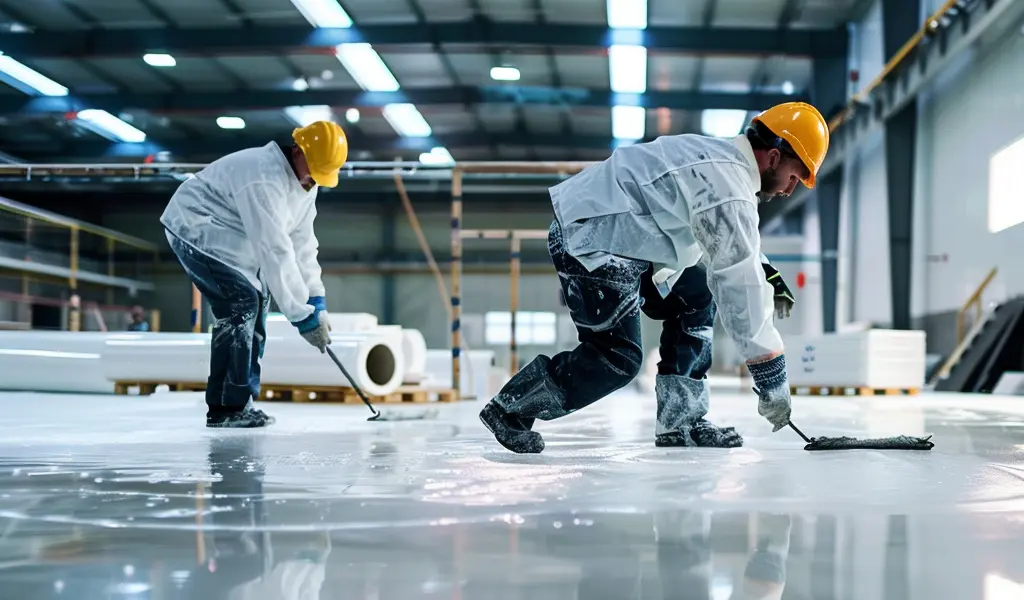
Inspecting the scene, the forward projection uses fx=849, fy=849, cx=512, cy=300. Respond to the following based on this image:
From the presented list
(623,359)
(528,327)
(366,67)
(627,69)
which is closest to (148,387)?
(623,359)

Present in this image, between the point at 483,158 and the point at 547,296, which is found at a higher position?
the point at 483,158

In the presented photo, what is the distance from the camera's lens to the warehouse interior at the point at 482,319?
1.58 m

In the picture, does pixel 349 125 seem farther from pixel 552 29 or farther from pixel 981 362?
pixel 981 362

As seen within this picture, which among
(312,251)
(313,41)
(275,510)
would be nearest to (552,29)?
(313,41)

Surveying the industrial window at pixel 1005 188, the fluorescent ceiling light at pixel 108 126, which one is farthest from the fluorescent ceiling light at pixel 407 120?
the industrial window at pixel 1005 188

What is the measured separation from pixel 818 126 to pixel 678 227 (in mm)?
579

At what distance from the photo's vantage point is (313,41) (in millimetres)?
14219

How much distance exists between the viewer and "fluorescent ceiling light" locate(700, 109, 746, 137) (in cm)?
1845

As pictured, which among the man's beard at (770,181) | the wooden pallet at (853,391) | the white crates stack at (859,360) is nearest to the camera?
the man's beard at (770,181)

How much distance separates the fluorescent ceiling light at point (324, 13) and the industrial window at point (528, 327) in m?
11.4

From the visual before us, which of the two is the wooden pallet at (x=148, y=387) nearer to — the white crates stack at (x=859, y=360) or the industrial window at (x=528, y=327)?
the white crates stack at (x=859, y=360)

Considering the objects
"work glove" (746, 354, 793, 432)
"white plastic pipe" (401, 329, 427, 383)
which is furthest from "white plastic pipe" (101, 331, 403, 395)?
"work glove" (746, 354, 793, 432)

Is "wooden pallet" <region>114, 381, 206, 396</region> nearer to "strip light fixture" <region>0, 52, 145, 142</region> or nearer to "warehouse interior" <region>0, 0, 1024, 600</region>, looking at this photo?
"warehouse interior" <region>0, 0, 1024, 600</region>

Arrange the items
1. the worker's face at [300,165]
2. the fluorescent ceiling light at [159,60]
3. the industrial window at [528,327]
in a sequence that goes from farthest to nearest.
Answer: the industrial window at [528,327], the fluorescent ceiling light at [159,60], the worker's face at [300,165]
